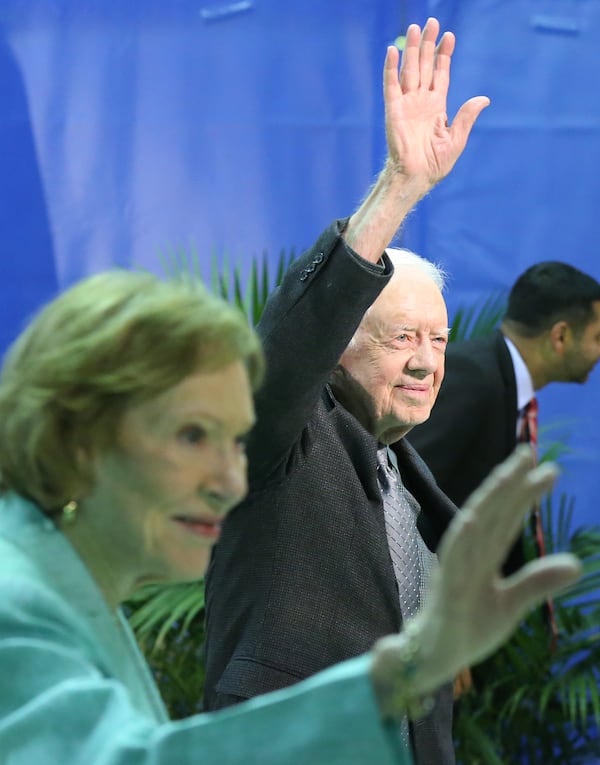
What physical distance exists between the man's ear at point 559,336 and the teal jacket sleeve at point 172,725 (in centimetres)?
300

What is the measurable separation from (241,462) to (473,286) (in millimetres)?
3025

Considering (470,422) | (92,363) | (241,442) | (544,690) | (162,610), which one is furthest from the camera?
(544,690)

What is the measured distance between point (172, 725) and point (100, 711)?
2.1 inches

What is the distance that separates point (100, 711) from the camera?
908 mm

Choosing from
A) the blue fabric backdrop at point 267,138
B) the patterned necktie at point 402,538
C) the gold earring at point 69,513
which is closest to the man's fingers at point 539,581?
the gold earring at point 69,513

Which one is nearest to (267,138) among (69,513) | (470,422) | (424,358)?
(470,422)

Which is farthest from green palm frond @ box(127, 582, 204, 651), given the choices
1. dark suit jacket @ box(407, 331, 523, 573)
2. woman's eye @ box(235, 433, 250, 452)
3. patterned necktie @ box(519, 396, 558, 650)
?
woman's eye @ box(235, 433, 250, 452)

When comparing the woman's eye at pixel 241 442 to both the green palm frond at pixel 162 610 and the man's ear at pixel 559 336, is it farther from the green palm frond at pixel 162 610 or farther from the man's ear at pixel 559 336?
the man's ear at pixel 559 336

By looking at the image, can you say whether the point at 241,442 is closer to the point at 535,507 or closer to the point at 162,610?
the point at 162,610

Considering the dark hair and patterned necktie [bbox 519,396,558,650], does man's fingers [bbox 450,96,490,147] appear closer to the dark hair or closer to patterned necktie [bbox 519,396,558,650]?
patterned necktie [bbox 519,396,558,650]

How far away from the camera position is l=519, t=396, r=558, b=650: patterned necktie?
3502mm

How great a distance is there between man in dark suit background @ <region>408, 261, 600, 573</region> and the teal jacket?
2.25 metres

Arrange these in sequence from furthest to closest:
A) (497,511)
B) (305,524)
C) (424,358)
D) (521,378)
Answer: (521,378), (424,358), (305,524), (497,511)

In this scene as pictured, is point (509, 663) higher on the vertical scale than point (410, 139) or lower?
lower
